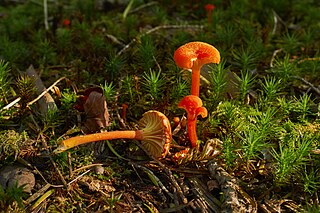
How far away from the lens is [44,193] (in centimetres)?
249

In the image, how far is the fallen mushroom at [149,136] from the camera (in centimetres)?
260

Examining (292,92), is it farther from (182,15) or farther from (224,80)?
(182,15)

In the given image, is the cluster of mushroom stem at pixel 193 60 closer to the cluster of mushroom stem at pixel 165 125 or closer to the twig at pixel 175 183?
the cluster of mushroom stem at pixel 165 125

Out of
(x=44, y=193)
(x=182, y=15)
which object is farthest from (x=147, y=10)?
(x=44, y=193)

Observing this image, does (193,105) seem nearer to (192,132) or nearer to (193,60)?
(192,132)

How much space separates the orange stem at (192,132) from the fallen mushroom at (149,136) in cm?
15

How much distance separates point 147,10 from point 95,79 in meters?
1.66

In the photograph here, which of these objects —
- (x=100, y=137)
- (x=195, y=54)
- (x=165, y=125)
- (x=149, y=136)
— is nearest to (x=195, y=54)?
(x=195, y=54)

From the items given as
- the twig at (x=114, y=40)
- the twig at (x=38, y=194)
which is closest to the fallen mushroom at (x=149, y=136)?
the twig at (x=38, y=194)

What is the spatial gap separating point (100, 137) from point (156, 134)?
1.20 ft

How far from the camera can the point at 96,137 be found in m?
2.67

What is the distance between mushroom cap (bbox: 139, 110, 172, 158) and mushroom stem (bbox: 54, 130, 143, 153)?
0.07 meters

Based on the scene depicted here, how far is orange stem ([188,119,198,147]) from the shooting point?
269cm

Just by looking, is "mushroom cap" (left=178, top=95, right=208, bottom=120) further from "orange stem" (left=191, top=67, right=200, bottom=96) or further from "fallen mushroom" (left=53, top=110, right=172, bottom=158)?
"orange stem" (left=191, top=67, right=200, bottom=96)
